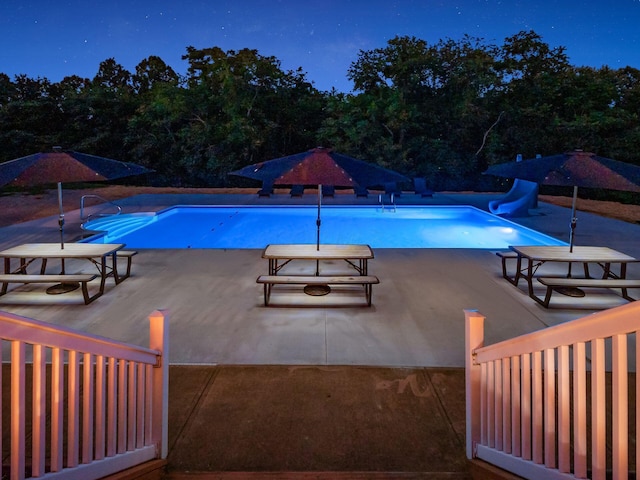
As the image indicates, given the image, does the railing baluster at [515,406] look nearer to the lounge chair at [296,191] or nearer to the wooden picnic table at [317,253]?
the wooden picnic table at [317,253]

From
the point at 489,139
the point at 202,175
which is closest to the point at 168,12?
the point at 202,175

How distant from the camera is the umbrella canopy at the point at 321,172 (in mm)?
5387

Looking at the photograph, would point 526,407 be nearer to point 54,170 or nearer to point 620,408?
point 620,408

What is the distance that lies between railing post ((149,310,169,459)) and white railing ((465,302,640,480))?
62.6 inches

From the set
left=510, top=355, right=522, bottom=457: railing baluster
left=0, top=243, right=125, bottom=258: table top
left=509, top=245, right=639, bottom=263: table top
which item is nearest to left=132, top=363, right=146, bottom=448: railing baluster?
left=510, top=355, right=522, bottom=457: railing baluster

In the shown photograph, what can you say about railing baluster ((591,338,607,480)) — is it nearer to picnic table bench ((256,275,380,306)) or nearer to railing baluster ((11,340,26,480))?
railing baluster ((11,340,26,480))

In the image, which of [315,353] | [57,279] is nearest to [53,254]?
[57,279]

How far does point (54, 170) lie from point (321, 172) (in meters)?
3.23

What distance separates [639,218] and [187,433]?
525 inches

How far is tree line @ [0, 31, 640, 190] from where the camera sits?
19.4 metres

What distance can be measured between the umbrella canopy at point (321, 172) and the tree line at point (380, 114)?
44.4 ft

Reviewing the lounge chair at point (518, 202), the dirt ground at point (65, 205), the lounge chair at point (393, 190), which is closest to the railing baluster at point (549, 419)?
the lounge chair at point (518, 202)

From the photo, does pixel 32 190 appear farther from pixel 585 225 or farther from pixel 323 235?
pixel 585 225

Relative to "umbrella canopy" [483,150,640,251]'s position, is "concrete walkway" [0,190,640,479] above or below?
below
